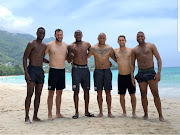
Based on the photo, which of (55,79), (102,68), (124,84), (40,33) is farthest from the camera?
(102,68)

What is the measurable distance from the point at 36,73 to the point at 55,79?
22.7 inches

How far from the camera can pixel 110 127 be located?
17.4 feet

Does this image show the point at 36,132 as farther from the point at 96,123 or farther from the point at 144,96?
the point at 144,96

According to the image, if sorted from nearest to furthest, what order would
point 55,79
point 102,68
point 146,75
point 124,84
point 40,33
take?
point 146,75 < point 40,33 < point 55,79 < point 124,84 < point 102,68

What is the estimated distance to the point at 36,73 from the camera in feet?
19.6

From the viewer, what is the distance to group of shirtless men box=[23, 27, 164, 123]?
19.7 feet

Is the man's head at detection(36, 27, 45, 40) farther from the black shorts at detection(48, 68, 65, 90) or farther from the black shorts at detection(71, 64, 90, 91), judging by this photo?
the black shorts at detection(71, 64, 90, 91)

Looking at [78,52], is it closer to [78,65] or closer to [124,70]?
[78,65]

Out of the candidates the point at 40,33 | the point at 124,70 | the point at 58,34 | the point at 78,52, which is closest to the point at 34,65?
the point at 40,33

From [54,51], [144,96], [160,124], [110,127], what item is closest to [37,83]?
[54,51]

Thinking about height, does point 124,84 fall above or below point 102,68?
below

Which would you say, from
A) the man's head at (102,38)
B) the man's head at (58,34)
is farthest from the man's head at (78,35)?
the man's head at (102,38)

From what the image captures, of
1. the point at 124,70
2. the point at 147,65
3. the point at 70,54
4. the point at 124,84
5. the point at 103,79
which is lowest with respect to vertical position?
the point at 124,84

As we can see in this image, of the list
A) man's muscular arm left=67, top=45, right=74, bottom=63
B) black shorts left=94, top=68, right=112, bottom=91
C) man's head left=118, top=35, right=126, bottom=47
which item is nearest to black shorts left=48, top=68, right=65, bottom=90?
man's muscular arm left=67, top=45, right=74, bottom=63
